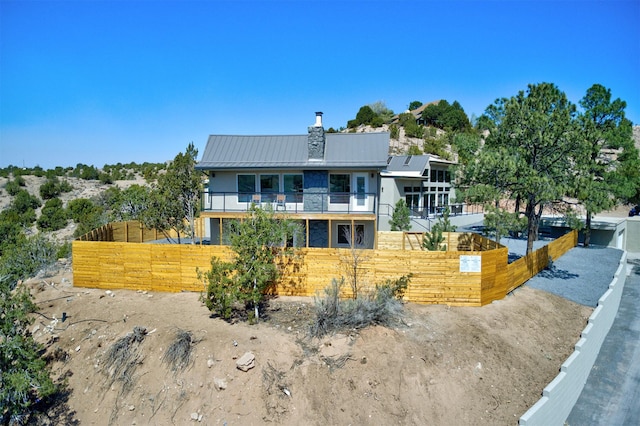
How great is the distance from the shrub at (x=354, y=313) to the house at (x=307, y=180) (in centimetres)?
637

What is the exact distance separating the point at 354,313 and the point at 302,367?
2.52m

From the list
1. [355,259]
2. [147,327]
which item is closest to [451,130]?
[355,259]

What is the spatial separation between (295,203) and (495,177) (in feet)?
31.1

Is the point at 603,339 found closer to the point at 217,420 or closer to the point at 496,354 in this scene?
the point at 496,354

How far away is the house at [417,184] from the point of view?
26312mm

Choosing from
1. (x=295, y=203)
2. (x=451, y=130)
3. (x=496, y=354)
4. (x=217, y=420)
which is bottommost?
(x=217, y=420)

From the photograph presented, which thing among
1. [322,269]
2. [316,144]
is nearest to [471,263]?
[322,269]

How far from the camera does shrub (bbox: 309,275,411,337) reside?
1200cm

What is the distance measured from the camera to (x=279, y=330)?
1217cm

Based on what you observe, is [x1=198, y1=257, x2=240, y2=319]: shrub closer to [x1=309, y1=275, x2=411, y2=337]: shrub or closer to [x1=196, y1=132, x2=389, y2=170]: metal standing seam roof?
[x1=309, y1=275, x2=411, y2=337]: shrub

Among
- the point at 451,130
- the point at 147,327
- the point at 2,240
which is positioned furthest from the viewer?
the point at 451,130

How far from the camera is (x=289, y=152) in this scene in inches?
822

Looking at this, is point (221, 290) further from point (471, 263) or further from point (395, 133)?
point (395, 133)

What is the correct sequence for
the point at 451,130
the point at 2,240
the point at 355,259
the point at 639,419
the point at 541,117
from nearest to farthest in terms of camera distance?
1. the point at 639,419
2. the point at 355,259
3. the point at 541,117
4. the point at 2,240
5. the point at 451,130
